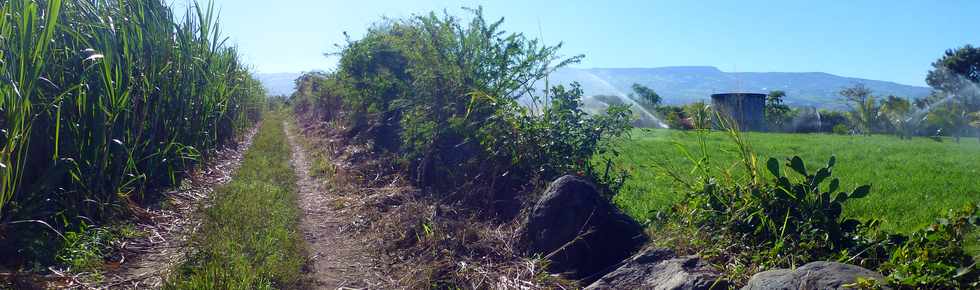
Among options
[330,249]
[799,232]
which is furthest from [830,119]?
[799,232]

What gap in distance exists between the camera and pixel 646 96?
1319 inches

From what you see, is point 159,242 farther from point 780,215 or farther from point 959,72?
point 959,72

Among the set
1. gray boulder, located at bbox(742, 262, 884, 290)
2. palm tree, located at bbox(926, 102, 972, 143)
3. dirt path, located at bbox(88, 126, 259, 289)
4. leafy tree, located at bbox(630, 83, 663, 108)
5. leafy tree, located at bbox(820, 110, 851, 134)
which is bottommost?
leafy tree, located at bbox(820, 110, 851, 134)

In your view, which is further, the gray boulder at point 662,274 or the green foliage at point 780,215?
the green foliage at point 780,215

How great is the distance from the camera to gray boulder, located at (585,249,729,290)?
3.89 metres

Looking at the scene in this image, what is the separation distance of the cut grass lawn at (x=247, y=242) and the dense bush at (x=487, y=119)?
173 centimetres

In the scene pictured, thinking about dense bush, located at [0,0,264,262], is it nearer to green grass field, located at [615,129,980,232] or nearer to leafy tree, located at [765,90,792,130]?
green grass field, located at [615,129,980,232]

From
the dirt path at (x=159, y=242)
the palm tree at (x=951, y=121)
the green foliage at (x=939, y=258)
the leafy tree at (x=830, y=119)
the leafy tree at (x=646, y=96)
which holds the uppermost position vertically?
the leafy tree at (x=646, y=96)

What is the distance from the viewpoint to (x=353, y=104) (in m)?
13.6

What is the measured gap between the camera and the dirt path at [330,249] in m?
5.29

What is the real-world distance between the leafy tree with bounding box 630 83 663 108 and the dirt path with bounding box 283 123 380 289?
2493cm

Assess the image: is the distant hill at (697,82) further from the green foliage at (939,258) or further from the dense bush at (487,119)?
the green foliage at (939,258)

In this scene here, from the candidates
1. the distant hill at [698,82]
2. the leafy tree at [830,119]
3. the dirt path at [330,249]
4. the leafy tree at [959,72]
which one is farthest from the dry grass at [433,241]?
the leafy tree at [959,72]

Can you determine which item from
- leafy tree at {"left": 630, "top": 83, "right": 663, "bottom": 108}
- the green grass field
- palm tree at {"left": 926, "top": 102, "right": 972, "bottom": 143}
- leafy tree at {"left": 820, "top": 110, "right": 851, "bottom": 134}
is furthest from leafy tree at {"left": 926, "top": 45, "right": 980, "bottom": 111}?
the green grass field
